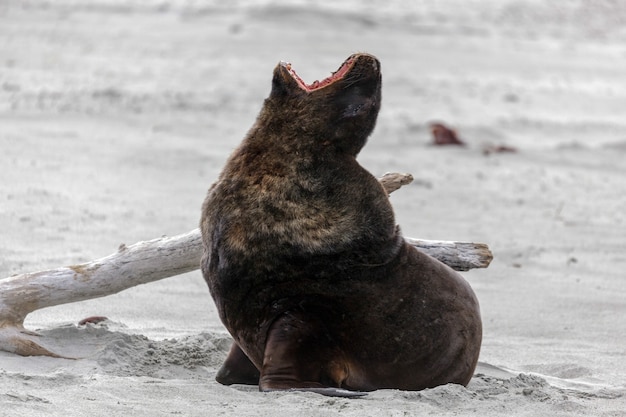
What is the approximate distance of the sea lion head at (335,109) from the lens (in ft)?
16.9

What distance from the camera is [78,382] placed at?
5031mm

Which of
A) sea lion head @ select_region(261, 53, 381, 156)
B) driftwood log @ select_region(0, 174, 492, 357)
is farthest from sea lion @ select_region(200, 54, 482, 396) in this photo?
driftwood log @ select_region(0, 174, 492, 357)

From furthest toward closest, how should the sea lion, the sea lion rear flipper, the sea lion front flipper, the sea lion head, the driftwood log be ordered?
the driftwood log
the sea lion front flipper
the sea lion head
the sea lion
the sea lion rear flipper

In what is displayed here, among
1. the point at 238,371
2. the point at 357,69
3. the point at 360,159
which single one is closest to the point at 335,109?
the point at 357,69

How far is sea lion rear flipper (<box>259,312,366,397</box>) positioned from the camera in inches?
189

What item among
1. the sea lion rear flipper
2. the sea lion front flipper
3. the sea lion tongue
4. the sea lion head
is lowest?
the sea lion front flipper

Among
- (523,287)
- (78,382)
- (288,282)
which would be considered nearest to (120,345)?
(78,382)

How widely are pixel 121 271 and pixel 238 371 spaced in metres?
0.94

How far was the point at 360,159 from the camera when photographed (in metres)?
12.8

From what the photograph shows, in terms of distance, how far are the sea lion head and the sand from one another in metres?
1.08

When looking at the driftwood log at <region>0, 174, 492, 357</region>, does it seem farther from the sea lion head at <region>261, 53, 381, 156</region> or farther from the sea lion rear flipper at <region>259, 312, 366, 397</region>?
the sea lion rear flipper at <region>259, 312, 366, 397</region>

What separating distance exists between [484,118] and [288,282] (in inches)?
469

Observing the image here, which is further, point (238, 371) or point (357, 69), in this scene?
point (238, 371)

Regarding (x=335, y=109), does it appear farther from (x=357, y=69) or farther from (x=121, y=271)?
(x=121, y=271)
